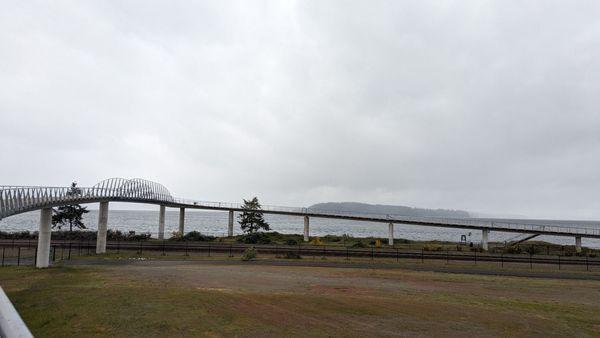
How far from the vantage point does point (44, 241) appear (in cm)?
3478

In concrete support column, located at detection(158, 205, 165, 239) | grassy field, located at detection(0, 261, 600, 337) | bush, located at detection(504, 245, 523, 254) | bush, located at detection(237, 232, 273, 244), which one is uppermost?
concrete support column, located at detection(158, 205, 165, 239)

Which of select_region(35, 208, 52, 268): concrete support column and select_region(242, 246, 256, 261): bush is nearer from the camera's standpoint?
select_region(35, 208, 52, 268): concrete support column

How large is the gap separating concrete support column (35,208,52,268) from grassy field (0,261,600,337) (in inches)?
94.6

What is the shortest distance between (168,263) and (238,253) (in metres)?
12.5

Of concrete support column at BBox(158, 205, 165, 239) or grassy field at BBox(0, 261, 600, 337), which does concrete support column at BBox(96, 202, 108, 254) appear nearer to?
grassy field at BBox(0, 261, 600, 337)

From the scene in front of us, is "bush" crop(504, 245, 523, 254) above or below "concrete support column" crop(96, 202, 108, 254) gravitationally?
below

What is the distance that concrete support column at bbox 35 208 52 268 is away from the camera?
34.2 m

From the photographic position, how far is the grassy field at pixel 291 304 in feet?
52.4

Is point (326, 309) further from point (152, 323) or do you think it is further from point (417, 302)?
point (152, 323)

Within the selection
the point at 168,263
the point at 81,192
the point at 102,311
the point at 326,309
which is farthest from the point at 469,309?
the point at 81,192

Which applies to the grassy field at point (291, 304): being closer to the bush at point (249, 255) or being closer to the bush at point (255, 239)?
the bush at point (249, 255)

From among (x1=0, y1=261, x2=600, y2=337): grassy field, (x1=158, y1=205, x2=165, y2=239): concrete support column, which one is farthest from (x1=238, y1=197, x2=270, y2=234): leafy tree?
(x1=0, y1=261, x2=600, y2=337): grassy field

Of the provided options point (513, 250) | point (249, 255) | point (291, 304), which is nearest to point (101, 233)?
point (249, 255)

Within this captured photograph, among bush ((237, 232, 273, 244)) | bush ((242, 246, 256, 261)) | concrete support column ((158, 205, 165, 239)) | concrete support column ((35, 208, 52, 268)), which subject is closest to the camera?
concrete support column ((35, 208, 52, 268))
